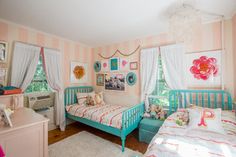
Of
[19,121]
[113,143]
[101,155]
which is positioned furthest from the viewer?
[113,143]

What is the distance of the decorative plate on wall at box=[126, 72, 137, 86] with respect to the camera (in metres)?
3.23

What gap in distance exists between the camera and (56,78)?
3.04m

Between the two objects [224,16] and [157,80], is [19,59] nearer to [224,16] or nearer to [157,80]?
[157,80]

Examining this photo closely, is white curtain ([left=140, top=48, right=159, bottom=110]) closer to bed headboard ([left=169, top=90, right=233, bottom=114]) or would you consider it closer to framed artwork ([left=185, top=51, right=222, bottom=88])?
bed headboard ([left=169, top=90, right=233, bottom=114])

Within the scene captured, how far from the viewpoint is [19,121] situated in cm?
145

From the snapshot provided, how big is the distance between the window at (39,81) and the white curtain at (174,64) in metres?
2.97

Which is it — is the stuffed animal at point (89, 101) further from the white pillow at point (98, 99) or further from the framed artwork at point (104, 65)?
the framed artwork at point (104, 65)

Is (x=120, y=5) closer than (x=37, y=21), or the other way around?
(x=120, y=5)

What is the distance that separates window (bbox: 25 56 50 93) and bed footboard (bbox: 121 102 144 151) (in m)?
2.21

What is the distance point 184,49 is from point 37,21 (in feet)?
10.2

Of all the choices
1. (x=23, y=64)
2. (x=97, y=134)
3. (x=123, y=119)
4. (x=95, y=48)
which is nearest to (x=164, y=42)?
(x=123, y=119)

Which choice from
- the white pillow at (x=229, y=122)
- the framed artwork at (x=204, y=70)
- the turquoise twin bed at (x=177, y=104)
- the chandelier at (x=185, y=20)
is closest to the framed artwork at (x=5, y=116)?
the turquoise twin bed at (x=177, y=104)

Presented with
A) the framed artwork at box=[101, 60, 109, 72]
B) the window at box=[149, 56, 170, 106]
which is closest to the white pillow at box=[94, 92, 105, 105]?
the framed artwork at box=[101, 60, 109, 72]

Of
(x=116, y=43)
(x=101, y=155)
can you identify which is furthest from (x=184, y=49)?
(x=101, y=155)
